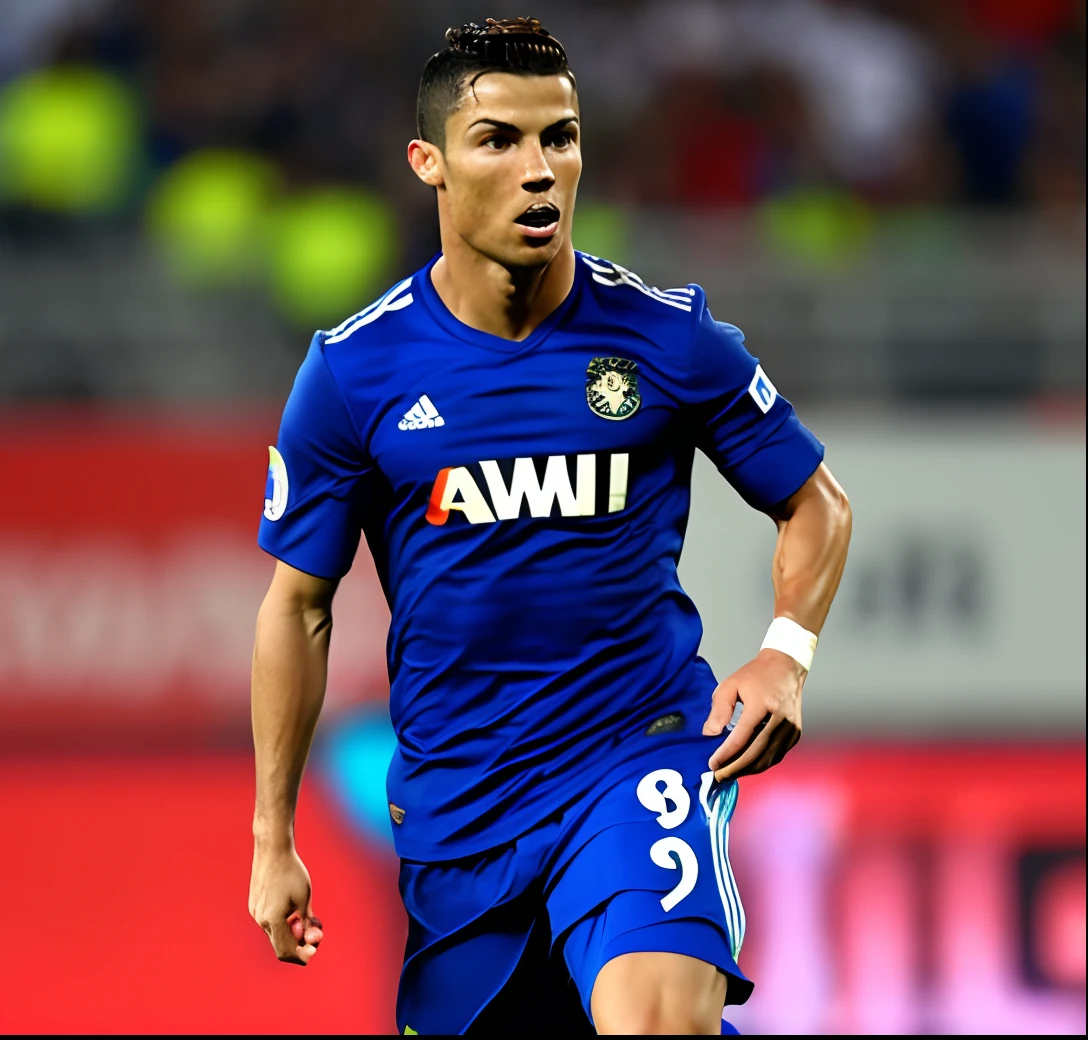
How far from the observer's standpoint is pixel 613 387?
343 centimetres

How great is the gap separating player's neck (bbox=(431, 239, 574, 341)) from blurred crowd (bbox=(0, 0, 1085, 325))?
392 cm

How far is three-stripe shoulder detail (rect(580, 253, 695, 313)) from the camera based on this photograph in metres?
3.52

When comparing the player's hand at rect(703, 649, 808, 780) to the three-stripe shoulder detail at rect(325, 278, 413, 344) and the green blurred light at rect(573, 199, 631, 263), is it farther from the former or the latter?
the green blurred light at rect(573, 199, 631, 263)

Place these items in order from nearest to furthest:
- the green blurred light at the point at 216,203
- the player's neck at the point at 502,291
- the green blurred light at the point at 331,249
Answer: the player's neck at the point at 502,291
the green blurred light at the point at 331,249
the green blurred light at the point at 216,203

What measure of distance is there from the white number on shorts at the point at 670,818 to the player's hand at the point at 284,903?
0.69 m

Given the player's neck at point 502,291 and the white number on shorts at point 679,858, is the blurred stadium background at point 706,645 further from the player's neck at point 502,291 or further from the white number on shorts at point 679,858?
the white number on shorts at point 679,858

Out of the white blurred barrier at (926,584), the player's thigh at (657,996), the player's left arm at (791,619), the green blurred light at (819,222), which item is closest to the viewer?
the player's thigh at (657,996)

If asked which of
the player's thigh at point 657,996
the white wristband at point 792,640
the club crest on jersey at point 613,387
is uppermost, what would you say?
the club crest on jersey at point 613,387

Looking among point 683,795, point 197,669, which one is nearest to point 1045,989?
point 197,669

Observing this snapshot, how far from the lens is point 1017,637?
270 inches

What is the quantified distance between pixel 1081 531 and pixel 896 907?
150cm

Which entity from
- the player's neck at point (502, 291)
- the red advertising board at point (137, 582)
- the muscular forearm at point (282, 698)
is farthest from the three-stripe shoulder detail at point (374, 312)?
the red advertising board at point (137, 582)

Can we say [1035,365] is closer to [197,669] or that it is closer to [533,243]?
[197,669]

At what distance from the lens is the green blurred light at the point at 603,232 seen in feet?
23.4
